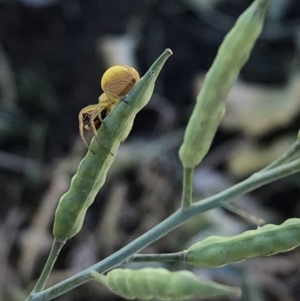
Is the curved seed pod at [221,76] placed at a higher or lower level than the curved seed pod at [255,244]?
higher

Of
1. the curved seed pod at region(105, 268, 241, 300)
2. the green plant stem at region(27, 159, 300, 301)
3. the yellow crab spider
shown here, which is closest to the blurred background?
the yellow crab spider

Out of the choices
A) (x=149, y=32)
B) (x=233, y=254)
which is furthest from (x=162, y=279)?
(x=149, y=32)

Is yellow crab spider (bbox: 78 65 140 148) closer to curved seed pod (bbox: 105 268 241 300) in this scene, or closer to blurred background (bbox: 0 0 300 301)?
curved seed pod (bbox: 105 268 241 300)

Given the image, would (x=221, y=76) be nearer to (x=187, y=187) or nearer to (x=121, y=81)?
(x=187, y=187)

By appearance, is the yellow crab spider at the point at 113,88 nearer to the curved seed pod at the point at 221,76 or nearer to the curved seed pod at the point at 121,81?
the curved seed pod at the point at 121,81

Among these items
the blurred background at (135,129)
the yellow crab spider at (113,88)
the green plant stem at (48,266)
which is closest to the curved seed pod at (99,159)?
the green plant stem at (48,266)
